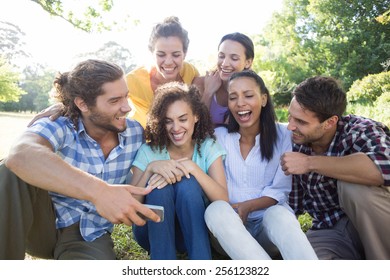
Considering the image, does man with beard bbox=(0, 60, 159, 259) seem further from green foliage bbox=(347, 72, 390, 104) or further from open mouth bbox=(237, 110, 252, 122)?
green foliage bbox=(347, 72, 390, 104)

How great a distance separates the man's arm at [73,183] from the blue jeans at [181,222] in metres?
0.18

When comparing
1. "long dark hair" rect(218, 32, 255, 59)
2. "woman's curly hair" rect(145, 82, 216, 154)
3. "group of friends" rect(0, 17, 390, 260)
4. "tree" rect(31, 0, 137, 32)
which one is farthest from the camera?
"tree" rect(31, 0, 137, 32)

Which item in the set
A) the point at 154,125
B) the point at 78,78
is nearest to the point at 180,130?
the point at 154,125

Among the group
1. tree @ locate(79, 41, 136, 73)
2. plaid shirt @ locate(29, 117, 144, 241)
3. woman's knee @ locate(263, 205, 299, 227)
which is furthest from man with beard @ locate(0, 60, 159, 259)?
tree @ locate(79, 41, 136, 73)

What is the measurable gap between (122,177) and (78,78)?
0.61 m

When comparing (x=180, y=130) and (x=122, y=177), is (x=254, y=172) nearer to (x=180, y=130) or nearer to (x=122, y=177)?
(x=180, y=130)

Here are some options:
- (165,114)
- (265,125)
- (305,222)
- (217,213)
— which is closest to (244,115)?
(265,125)

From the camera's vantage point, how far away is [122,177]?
223cm

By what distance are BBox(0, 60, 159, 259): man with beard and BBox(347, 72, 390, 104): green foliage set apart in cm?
172

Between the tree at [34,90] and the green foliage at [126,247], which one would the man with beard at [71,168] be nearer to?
the green foliage at [126,247]

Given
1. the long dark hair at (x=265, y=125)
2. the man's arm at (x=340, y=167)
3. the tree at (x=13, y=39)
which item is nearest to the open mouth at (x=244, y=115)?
the long dark hair at (x=265, y=125)

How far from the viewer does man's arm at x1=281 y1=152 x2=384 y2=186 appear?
6.46 ft

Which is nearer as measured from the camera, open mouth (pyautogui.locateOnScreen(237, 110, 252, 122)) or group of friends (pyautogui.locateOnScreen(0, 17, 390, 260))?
group of friends (pyautogui.locateOnScreen(0, 17, 390, 260))

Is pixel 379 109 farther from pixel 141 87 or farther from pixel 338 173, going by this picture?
pixel 141 87
